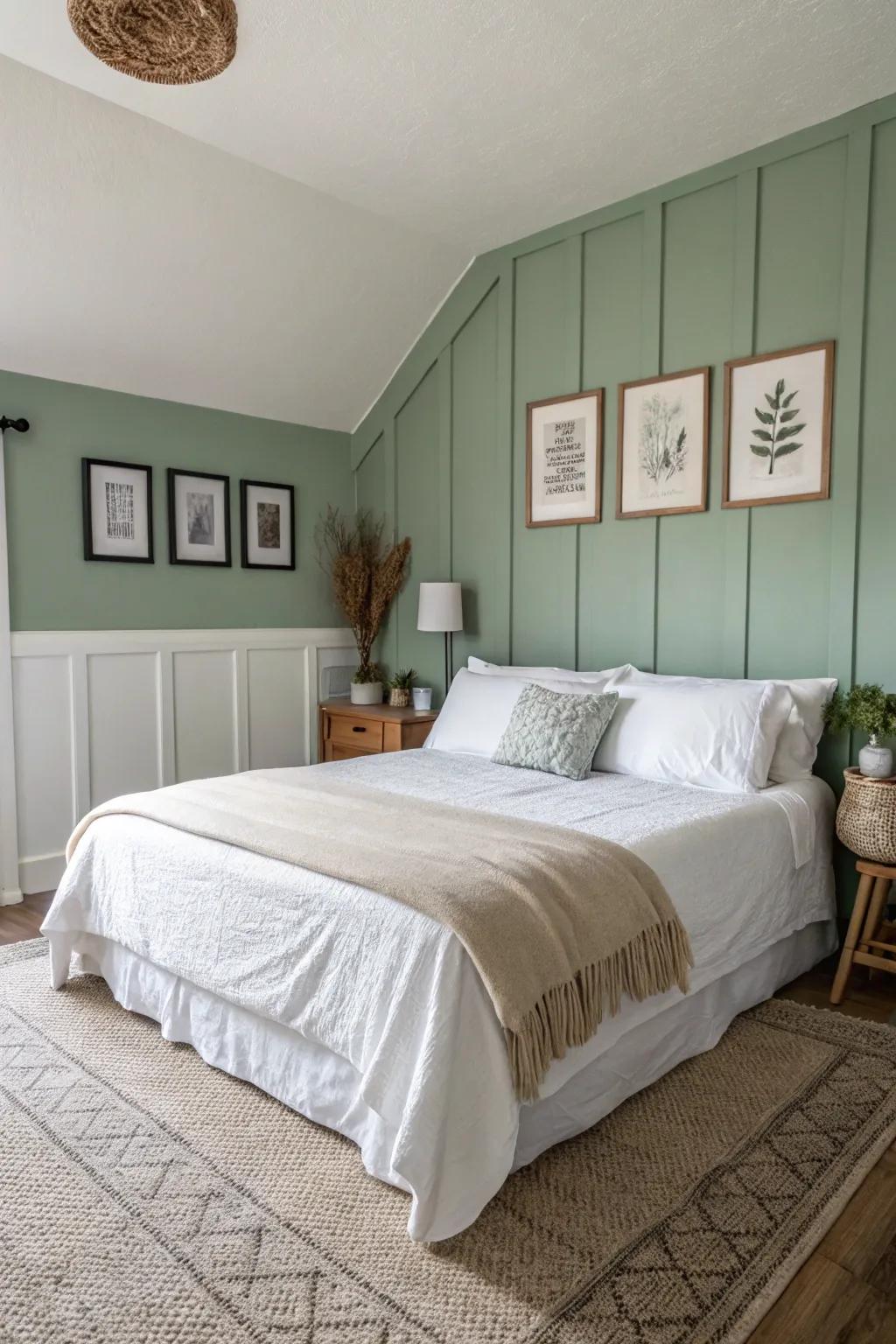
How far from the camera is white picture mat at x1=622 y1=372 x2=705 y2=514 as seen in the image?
3.47m

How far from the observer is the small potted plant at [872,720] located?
2.73 meters

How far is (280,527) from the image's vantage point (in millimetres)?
4617

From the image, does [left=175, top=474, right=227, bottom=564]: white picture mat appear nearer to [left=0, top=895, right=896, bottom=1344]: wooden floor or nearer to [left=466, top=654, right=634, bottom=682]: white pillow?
[left=466, top=654, right=634, bottom=682]: white pillow

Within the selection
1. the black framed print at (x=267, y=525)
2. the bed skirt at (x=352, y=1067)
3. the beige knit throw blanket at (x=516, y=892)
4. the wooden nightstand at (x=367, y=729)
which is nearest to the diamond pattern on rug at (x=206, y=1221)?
the bed skirt at (x=352, y=1067)

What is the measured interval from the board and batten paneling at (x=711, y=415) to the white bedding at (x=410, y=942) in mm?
751

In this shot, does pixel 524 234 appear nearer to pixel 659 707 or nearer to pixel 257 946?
pixel 659 707

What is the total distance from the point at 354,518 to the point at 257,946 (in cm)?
317

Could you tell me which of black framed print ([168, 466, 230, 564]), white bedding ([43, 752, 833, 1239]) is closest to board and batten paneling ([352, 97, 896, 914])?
white bedding ([43, 752, 833, 1239])

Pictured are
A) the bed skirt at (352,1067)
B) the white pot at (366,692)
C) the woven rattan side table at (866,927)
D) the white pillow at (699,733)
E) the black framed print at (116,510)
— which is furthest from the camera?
the white pot at (366,692)

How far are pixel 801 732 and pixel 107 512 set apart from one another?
A: 120 inches

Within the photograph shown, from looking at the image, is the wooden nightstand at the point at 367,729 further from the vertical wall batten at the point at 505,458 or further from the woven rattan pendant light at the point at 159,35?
the woven rattan pendant light at the point at 159,35

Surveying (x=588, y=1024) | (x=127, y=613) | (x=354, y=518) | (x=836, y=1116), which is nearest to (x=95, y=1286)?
(x=588, y=1024)

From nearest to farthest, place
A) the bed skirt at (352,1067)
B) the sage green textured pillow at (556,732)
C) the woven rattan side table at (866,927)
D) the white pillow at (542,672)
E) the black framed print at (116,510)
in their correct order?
the bed skirt at (352,1067) < the woven rattan side table at (866,927) < the sage green textured pillow at (556,732) < the white pillow at (542,672) < the black framed print at (116,510)

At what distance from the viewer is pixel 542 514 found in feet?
13.2
